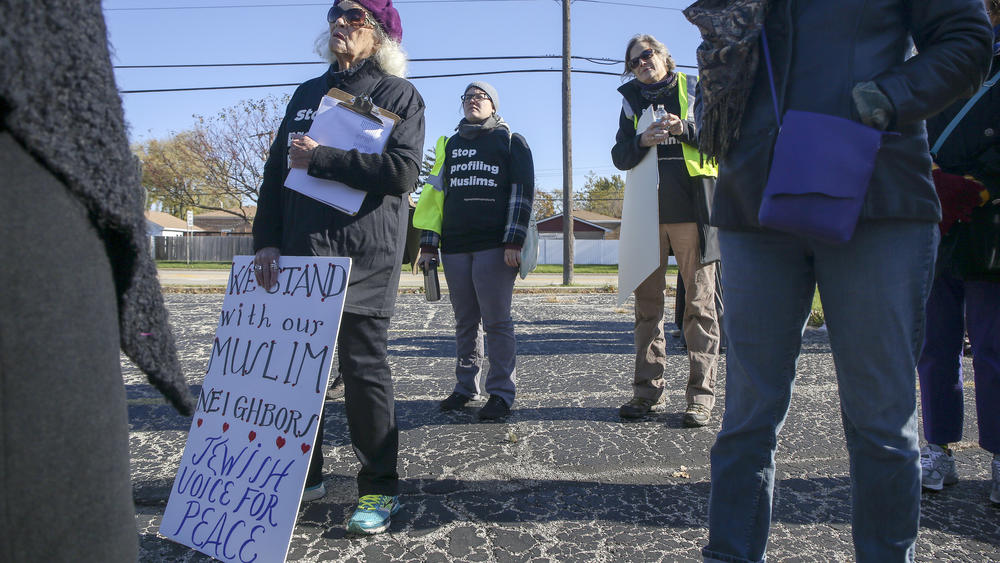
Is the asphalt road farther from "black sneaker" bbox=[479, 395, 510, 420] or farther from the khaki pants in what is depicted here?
the khaki pants

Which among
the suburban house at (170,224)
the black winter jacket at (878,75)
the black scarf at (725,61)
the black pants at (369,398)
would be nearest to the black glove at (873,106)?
the black winter jacket at (878,75)

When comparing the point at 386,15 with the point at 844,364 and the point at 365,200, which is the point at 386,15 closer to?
the point at 365,200

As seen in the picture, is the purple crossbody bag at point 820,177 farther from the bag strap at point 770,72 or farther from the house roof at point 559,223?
the house roof at point 559,223

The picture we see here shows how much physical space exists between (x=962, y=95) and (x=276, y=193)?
2.18 m

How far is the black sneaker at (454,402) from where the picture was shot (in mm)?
3895

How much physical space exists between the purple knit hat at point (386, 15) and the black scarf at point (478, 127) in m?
1.40

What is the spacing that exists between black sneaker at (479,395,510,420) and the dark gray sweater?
2800 mm

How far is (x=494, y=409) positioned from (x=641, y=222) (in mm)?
1333

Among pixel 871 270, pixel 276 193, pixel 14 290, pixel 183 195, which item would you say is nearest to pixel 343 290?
pixel 276 193

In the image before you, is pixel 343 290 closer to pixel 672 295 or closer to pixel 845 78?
pixel 845 78

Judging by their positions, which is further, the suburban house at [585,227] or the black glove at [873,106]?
the suburban house at [585,227]

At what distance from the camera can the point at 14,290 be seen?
755 mm

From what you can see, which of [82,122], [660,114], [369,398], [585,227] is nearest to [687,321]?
[660,114]

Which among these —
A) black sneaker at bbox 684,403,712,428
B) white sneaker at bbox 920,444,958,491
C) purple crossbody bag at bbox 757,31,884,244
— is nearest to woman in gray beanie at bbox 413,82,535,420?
black sneaker at bbox 684,403,712,428
